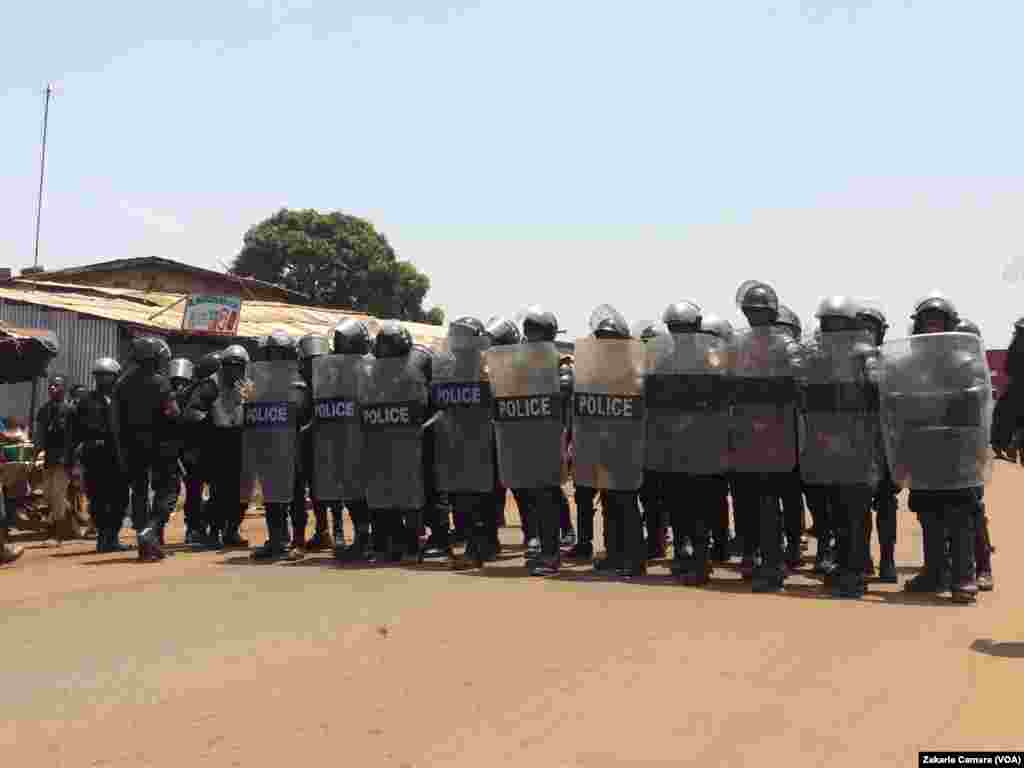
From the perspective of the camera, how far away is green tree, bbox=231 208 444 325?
4481cm

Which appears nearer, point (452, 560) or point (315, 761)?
point (315, 761)

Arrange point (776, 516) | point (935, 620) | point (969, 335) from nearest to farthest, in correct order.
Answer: point (935, 620) < point (969, 335) < point (776, 516)

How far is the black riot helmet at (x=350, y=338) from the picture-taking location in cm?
1011

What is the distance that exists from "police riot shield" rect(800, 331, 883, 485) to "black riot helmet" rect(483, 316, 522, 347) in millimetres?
2864

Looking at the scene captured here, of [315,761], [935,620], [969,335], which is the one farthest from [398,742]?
[969,335]

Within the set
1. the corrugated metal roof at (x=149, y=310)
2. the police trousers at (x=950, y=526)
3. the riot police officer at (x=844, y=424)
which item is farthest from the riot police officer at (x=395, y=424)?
the corrugated metal roof at (x=149, y=310)

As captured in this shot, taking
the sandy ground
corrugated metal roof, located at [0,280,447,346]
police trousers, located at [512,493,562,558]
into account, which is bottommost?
the sandy ground

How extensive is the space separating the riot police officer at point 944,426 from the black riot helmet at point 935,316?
11 centimetres

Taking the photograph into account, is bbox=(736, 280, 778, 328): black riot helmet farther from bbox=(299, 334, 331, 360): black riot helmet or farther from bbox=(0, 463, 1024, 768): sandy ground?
bbox=(299, 334, 331, 360): black riot helmet

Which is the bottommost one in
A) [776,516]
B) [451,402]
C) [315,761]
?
[315,761]

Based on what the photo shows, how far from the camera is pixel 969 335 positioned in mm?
7570

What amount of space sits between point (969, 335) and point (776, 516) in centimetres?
194

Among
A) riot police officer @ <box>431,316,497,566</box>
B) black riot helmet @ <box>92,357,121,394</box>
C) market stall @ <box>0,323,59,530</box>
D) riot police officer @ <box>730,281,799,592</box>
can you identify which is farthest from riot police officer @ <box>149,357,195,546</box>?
riot police officer @ <box>730,281,799,592</box>

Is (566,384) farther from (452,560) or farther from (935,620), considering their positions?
(935,620)
